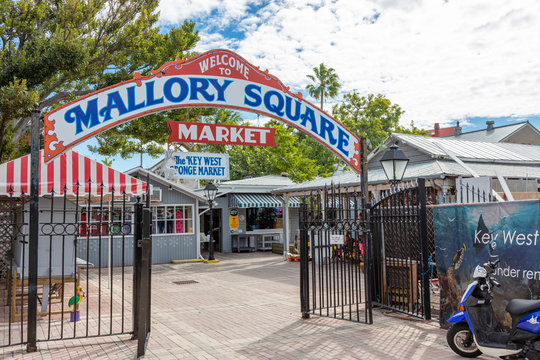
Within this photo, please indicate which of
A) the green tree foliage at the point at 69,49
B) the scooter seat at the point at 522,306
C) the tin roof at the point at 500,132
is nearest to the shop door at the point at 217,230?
the green tree foliage at the point at 69,49

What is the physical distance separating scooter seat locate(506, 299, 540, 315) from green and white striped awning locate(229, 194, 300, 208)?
16640mm

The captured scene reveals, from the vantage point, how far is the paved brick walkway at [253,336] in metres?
5.69

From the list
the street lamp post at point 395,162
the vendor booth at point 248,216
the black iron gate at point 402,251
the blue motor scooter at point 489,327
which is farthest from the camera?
the vendor booth at point 248,216

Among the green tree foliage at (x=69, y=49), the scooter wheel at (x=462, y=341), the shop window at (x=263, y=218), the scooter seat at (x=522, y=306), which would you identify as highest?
the green tree foliage at (x=69, y=49)

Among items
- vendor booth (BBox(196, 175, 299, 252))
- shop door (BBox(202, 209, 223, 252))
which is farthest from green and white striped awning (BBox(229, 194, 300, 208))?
shop door (BBox(202, 209, 223, 252))

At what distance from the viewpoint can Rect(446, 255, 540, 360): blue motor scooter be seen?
4.75m

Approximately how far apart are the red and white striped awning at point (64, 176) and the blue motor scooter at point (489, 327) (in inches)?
223

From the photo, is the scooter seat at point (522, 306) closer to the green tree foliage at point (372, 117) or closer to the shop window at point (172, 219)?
the shop window at point (172, 219)

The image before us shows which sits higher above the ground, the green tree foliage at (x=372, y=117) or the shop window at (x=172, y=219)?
the green tree foliage at (x=372, y=117)

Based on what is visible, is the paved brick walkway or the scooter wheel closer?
the scooter wheel

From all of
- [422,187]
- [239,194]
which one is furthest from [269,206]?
[422,187]

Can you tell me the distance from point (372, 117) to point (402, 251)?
3011 cm

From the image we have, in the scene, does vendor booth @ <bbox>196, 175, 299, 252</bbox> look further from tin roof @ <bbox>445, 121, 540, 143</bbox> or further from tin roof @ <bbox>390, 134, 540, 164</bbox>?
tin roof @ <bbox>445, 121, 540, 143</bbox>

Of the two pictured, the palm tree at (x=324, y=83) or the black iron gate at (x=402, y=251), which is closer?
the black iron gate at (x=402, y=251)
